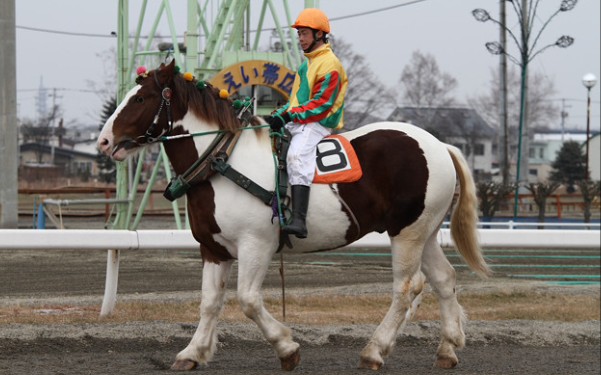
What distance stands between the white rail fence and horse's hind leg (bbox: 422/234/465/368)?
5.99 ft

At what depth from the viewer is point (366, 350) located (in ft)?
24.3

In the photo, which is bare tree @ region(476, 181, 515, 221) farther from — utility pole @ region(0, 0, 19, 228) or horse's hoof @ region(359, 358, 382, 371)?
horse's hoof @ region(359, 358, 382, 371)

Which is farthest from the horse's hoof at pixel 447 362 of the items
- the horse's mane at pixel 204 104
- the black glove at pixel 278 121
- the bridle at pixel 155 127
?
the bridle at pixel 155 127

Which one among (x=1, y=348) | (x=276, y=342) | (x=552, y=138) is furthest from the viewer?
(x=552, y=138)

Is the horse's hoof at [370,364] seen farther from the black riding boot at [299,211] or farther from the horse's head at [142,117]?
the horse's head at [142,117]

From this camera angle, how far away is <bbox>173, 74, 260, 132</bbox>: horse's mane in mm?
7387

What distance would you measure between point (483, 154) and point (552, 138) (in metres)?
40.4

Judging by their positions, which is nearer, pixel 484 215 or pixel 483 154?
pixel 484 215

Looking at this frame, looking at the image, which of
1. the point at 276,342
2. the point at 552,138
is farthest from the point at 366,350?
the point at 552,138

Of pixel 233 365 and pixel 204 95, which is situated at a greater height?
pixel 204 95

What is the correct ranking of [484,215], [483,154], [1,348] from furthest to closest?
1. [483,154]
2. [484,215]
3. [1,348]

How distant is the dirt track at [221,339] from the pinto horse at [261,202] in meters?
0.34

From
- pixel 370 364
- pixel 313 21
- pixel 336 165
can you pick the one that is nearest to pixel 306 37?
pixel 313 21

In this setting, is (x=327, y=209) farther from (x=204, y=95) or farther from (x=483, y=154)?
(x=483, y=154)
